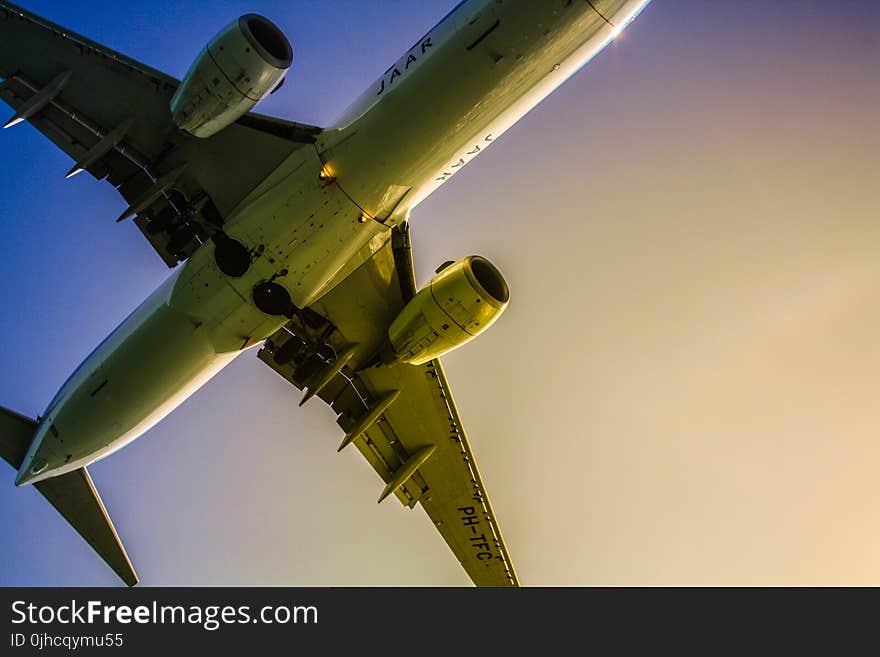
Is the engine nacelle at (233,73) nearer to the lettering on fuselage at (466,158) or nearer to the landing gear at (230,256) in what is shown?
the landing gear at (230,256)

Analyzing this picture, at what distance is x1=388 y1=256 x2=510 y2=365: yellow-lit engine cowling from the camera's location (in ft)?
57.8

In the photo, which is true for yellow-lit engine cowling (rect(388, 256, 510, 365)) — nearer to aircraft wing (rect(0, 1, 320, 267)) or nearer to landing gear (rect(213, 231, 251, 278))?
landing gear (rect(213, 231, 251, 278))

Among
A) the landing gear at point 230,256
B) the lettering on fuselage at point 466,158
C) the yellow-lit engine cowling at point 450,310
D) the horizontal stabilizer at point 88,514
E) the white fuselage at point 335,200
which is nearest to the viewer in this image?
the white fuselage at point 335,200

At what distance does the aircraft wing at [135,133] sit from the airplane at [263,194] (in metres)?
0.03

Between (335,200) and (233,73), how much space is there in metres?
2.88

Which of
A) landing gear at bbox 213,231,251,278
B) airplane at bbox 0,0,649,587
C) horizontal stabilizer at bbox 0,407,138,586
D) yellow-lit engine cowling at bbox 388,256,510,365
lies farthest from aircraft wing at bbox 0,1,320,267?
horizontal stabilizer at bbox 0,407,138,586

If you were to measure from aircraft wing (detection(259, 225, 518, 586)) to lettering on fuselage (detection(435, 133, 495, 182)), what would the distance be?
3.74 meters

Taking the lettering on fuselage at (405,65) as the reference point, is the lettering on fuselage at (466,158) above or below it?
below

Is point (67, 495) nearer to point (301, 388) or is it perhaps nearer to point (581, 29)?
point (301, 388)

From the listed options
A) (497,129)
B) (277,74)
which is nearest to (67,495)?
(277,74)

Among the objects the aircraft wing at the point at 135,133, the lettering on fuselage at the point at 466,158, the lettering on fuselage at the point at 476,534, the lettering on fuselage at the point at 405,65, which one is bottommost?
the lettering on fuselage at the point at 476,534

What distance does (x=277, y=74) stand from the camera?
47.0ft

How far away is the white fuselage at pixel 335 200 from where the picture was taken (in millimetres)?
13781

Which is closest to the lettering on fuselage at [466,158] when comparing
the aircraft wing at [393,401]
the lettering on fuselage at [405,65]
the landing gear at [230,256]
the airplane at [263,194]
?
the airplane at [263,194]
